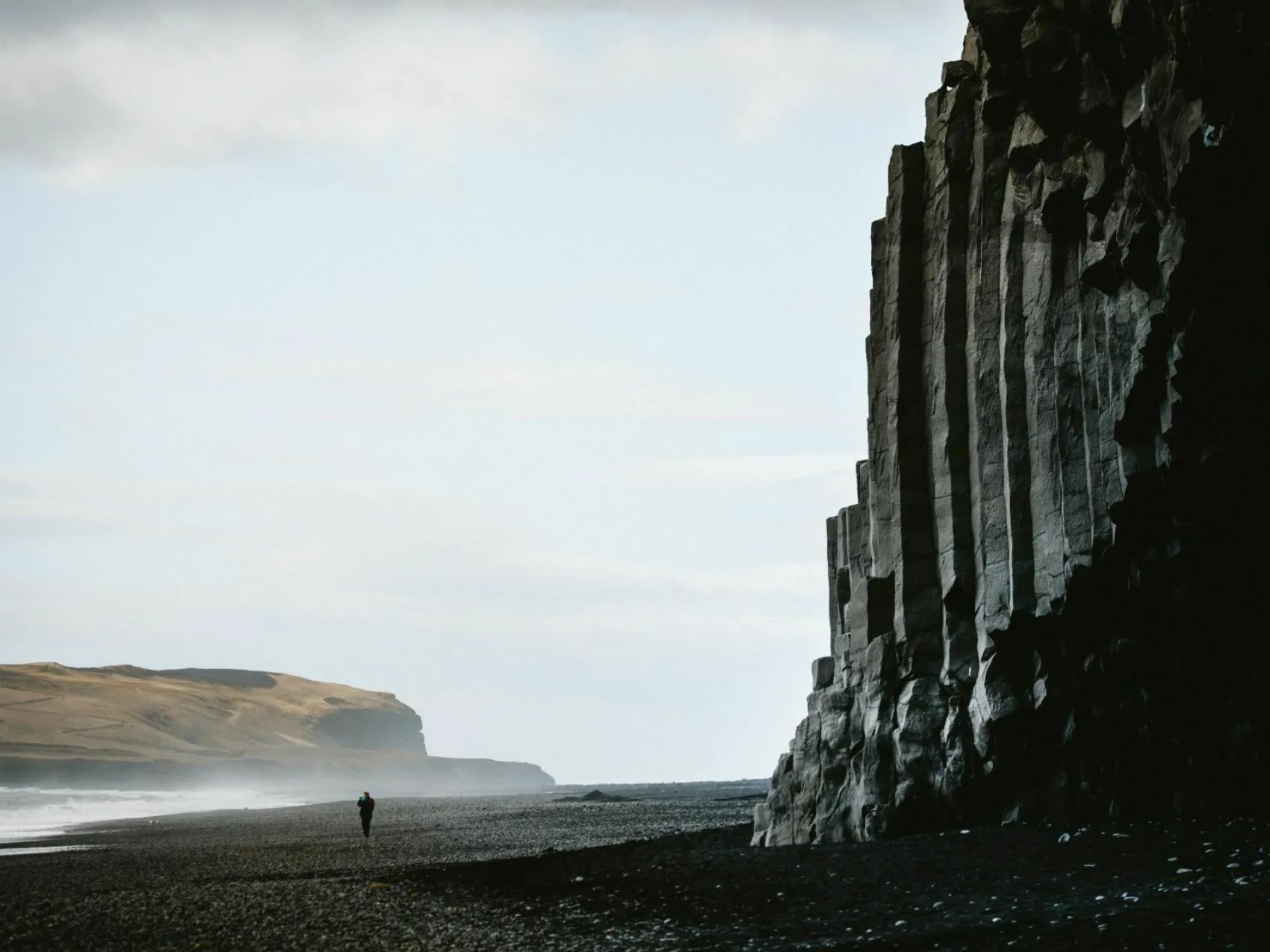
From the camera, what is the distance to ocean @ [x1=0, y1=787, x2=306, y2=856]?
6875cm

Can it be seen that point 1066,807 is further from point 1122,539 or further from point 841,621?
point 841,621

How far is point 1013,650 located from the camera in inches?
923

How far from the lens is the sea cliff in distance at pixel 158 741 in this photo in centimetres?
14075

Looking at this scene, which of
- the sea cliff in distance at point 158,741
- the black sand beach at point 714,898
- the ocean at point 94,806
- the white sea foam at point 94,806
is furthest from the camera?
the sea cliff in distance at point 158,741

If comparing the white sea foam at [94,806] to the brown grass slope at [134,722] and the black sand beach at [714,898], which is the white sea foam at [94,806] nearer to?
the brown grass slope at [134,722]

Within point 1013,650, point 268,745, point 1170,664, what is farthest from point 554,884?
point 268,745

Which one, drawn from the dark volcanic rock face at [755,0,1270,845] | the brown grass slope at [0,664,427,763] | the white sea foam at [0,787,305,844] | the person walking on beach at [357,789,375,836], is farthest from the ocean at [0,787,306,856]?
the dark volcanic rock face at [755,0,1270,845]

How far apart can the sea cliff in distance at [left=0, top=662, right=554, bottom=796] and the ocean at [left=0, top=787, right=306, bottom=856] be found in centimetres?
676

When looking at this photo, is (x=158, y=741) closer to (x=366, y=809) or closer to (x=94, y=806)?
(x=94, y=806)

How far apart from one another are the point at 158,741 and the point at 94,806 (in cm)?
6324

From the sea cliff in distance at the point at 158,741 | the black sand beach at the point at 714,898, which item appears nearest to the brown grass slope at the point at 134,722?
the sea cliff in distance at the point at 158,741

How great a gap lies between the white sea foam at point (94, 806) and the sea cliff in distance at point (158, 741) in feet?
25.5

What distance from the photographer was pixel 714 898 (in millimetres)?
18578

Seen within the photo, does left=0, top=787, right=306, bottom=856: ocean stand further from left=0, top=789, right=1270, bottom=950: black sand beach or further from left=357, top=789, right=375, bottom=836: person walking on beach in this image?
left=0, top=789, right=1270, bottom=950: black sand beach
